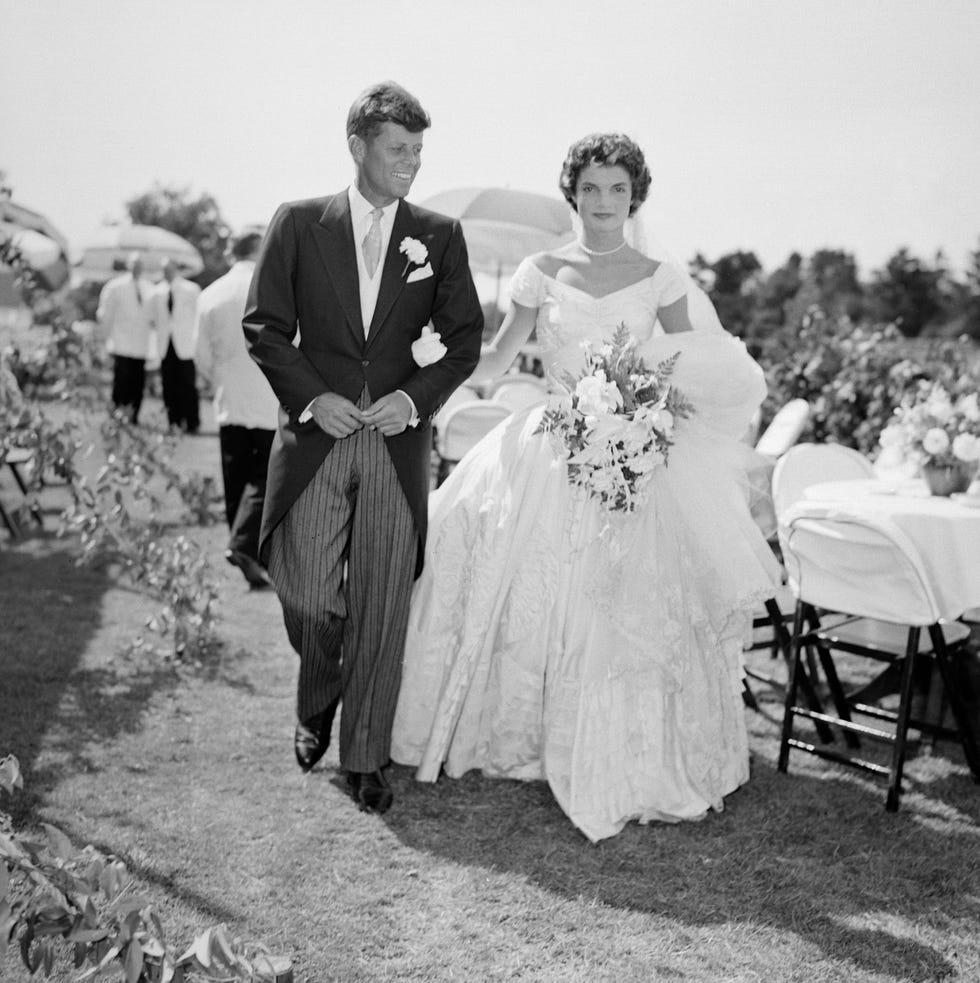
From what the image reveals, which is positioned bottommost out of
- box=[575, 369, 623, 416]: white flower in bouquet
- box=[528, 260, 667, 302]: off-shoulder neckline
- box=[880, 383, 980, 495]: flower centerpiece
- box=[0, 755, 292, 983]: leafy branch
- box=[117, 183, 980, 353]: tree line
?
box=[117, 183, 980, 353]: tree line

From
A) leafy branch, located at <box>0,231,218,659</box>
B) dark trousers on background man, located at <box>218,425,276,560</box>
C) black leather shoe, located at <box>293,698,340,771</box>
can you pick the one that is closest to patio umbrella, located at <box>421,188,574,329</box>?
dark trousers on background man, located at <box>218,425,276,560</box>

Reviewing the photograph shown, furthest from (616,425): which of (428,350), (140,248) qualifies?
(140,248)

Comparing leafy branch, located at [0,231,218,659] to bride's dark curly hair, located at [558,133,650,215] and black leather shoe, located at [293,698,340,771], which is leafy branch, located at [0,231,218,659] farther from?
bride's dark curly hair, located at [558,133,650,215]

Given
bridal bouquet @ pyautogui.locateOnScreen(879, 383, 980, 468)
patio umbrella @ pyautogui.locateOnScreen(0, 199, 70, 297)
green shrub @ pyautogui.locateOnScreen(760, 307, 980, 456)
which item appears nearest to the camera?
bridal bouquet @ pyautogui.locateOnScreen(879, 383, 980, 468)

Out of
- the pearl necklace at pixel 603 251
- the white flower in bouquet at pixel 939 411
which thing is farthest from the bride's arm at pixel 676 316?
the white flower in bouquet at pixel 939 411

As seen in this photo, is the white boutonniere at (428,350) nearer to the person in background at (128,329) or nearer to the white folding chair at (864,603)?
the white folding chair at (864,603)

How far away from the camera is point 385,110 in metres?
3.37

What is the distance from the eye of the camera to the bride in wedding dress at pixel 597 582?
357cm

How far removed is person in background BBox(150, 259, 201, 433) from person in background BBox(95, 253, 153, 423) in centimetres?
15

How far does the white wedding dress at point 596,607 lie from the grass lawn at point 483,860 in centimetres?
17

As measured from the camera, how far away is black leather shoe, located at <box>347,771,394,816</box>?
141 inches

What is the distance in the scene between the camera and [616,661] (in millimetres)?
3572

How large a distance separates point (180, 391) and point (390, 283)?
10.6 metres

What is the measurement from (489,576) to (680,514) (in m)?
0.67
